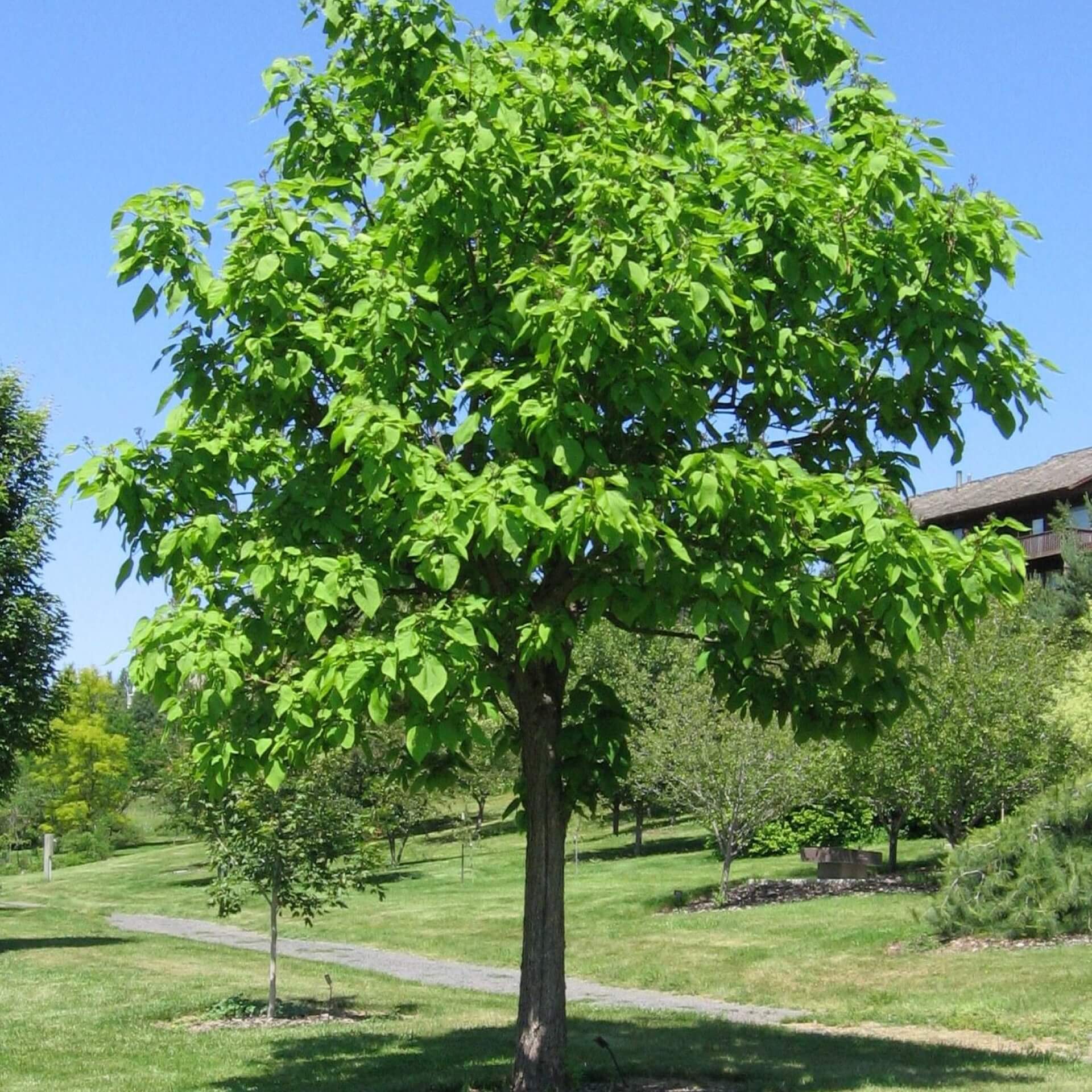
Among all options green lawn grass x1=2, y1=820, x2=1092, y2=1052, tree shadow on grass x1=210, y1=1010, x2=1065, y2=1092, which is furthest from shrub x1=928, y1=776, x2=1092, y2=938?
tree shadow on grass x1=210, y1=1010, x2=1065, y2=1092

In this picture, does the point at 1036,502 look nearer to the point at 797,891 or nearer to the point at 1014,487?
the point at 1014,487

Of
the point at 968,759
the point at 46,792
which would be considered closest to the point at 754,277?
the point at 968,759

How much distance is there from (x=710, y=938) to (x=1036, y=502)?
126ft

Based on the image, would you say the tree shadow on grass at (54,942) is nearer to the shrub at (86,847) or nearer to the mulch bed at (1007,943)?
the mulch bed at (1007,943)

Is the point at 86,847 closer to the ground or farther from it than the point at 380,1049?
closer to the ground

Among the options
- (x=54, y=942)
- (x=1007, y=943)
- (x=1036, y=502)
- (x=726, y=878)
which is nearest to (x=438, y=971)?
(x=54, y=942)

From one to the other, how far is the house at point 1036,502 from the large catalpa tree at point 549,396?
47642mm

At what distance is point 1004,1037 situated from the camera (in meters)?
14.7

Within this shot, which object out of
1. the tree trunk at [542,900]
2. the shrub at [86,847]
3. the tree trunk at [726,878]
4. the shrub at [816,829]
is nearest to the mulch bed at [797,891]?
the tree trunk at [726,878]

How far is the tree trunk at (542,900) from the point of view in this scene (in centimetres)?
974

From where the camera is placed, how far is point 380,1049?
13352 mm

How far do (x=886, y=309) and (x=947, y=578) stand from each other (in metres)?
1.85

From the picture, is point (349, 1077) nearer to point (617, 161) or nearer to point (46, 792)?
point (617, 161)

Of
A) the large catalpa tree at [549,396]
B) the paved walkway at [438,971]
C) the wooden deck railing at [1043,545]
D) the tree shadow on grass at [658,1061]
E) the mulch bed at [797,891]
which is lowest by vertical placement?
the paved walkway at [438,971]
